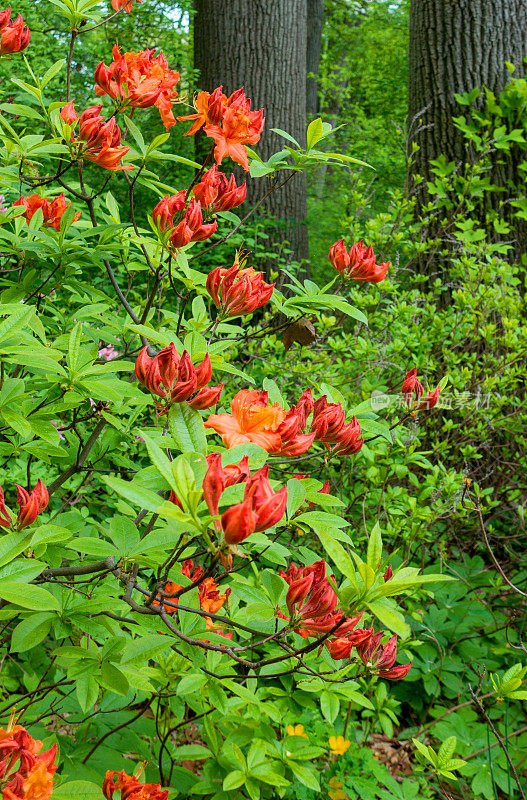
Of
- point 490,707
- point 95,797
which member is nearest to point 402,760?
point 490,707

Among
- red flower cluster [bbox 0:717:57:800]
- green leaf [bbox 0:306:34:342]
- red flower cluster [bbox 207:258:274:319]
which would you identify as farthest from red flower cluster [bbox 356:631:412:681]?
green leaf [bbox 0:306:34:342]

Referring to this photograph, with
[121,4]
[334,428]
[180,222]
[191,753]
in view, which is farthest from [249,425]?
[121,4]

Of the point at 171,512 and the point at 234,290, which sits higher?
the point at 234,290

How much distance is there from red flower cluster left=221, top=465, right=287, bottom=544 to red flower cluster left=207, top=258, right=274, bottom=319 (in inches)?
24.4

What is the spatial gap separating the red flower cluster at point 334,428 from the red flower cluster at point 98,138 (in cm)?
67

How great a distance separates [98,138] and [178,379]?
2.15 feet

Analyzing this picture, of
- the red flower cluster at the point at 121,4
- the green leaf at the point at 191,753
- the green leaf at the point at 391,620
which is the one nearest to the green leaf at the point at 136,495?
the green leaf at the point at 391,620

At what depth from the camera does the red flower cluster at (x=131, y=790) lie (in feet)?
3.94

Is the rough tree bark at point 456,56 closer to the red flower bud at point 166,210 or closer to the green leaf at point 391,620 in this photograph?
the red flower bud at point 166,210

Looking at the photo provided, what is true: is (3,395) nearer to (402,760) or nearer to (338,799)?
(338,799)

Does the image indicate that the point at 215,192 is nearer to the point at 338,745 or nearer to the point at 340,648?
the point at 340,648

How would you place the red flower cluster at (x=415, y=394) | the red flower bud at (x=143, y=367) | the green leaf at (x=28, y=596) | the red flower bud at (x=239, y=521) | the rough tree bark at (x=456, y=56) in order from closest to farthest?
1. the red flower bud at (x=239, y=521)
2. the green leaf at (x=28, y=596)
3. the red flower bud at (x=143, y=367)
4. the red flower cluster at (x=415, y=394)
5. the rough tree bark at (x=456, y=56)

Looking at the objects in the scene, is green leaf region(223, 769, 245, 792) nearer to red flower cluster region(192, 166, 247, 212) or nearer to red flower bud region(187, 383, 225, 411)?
red flower bud region(187, 383, 225, 411)

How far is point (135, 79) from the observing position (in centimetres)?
142
